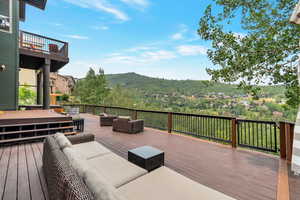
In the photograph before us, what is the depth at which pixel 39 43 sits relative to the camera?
7520 millimetres

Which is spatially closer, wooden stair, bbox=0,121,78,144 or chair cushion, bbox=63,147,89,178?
chair cushion, bbox=63,147,89,178

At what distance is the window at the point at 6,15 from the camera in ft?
19.4

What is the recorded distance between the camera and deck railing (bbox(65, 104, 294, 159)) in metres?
3.12

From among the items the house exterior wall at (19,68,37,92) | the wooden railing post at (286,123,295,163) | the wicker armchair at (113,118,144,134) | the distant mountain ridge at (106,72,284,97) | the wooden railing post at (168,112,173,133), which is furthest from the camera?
the house exterior wall at (19,68,37,92)

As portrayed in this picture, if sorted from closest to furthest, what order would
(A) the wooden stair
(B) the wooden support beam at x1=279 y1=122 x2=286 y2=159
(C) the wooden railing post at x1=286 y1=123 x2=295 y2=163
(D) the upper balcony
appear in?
(C) the wooden railing post at x1=286 y1=123 x2=295 y2=163, (B) the wooden support beam at x1=279 y1=122 x2=286 y2=159, (A) the wooden stair, (D) the upper balcony

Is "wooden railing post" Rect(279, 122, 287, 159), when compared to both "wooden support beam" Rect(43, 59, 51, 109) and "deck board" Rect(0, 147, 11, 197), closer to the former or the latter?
"deck board" Rect(0, 147, 11, 197)

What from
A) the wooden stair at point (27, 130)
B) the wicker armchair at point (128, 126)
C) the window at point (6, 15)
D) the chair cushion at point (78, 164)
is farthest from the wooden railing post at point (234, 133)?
the window at point (6, 15)

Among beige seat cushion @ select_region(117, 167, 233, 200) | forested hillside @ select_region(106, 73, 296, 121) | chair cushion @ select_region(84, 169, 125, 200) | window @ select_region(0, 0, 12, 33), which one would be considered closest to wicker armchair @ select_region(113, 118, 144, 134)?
forested hillside @ select_region(106, 73, 296, 121)

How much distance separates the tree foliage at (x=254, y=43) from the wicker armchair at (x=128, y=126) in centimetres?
327

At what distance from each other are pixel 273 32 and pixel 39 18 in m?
15.5

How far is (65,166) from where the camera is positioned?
1.20 metres

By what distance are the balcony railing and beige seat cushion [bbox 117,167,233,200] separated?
29.5 ft

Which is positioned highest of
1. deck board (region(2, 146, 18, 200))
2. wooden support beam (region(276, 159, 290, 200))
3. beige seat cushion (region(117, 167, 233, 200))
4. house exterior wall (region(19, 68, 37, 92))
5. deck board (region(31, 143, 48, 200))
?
house exterior wall (region(19, 68, 37, 92))

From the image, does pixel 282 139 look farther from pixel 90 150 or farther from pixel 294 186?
pixel 90 150
